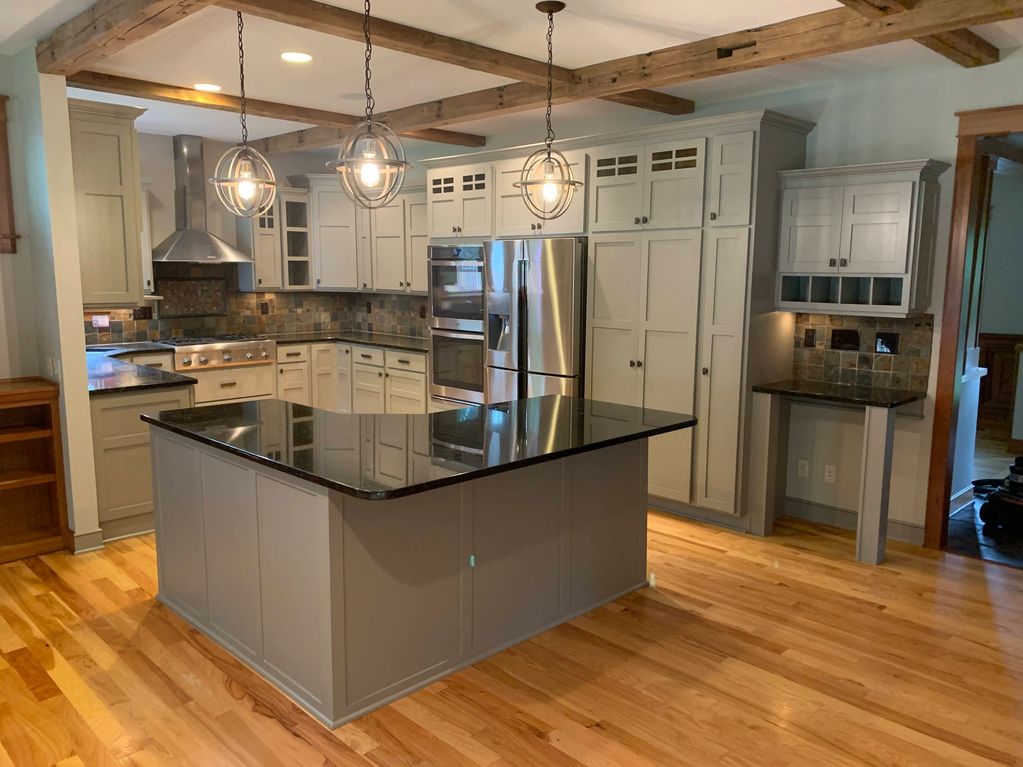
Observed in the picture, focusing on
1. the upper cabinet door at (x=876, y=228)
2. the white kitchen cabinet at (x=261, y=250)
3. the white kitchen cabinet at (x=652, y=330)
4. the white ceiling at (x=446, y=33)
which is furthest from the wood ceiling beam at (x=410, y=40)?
the white kitchen cabinet at (x=261, y=250)

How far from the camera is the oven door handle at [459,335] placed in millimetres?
5598

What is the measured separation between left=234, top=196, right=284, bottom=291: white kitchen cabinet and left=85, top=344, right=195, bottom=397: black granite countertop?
4.68ft

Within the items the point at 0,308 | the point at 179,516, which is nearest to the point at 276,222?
the point at 0,308

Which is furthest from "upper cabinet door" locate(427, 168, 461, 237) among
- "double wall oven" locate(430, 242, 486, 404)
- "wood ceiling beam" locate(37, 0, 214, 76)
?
"wood ceiling beam" locate(37, 0, 214, 76)

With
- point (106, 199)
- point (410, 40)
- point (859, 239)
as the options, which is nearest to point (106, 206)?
point (106, 199)

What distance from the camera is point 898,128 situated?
13.7 ft

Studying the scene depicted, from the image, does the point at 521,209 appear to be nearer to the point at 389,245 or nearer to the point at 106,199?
the point at 389,245

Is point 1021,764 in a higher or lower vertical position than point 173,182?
lower

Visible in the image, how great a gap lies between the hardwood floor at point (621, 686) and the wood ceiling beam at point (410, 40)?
2.51 m

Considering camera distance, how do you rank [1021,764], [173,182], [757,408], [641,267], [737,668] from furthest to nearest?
[173,182]
[641,267]
[757,408]
[737,668]
[1021,764]

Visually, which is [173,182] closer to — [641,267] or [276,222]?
[276,222]

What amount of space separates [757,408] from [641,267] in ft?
3.58

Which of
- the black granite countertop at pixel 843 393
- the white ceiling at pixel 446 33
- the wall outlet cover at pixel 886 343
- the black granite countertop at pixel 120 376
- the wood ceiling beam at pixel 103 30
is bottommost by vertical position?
the black granite countertop at pixel 843 393

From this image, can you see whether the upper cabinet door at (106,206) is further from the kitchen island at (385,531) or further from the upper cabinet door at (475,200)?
the upper cabinet door at (475,200)
